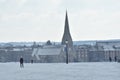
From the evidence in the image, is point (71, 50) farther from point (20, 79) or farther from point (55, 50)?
point (20, 79)

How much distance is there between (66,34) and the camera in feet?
511

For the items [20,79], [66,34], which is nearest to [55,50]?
[66,34]

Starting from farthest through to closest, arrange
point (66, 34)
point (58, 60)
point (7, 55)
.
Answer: point (7, 55) < point (58, 60) < point (66, 34)

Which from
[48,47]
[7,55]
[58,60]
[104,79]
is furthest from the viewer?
[7,55]

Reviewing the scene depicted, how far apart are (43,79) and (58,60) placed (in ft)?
479

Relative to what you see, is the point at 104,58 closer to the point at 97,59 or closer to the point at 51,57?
the point at 97,59

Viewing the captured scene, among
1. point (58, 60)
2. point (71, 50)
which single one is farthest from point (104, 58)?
point (58, 60)

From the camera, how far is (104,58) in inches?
7436

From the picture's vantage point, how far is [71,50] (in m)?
184

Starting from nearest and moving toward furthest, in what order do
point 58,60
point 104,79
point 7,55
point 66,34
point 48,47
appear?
point 104,79 → point 66,34 → point 58,60 → point 48,47 → point 7,55

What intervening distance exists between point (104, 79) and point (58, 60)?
480 feet

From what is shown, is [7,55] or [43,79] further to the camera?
[7,55]

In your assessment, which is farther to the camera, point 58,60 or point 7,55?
point 7,55

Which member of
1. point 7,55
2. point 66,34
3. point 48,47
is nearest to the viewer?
point 66,34
